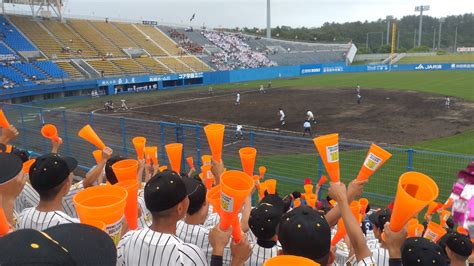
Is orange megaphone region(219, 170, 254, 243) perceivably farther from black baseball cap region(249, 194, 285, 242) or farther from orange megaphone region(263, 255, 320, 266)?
orange megaphone region(263, 255, 320, 266)

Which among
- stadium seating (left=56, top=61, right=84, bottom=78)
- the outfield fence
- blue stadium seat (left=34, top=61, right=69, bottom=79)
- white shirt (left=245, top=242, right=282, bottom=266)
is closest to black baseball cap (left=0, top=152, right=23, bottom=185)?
white shirt (left=245, top=242, right=282, bottom=266)

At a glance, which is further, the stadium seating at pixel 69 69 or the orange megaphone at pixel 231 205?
the stadium seating at pixel 69 69

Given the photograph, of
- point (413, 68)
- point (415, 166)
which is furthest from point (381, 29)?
point (415, 166)

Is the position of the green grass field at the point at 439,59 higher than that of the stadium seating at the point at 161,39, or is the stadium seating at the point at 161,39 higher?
the stadium seating at the point at 161,39

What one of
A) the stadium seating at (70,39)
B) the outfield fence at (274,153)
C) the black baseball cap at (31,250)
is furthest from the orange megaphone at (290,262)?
the stadium seating at (70,39)

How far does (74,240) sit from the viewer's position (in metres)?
1.48

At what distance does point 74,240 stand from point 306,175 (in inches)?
418

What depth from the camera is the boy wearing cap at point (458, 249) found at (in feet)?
11.0

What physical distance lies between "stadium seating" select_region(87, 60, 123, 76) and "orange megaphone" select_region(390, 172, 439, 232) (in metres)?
42.6

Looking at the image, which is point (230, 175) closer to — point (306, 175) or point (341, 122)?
point (306, 175)

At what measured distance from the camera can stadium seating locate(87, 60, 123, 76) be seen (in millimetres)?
42000

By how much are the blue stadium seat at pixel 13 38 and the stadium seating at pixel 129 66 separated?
906 centimetres

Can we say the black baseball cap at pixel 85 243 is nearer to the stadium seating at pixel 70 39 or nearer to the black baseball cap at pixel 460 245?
the black baseball cap at pixel 460 245

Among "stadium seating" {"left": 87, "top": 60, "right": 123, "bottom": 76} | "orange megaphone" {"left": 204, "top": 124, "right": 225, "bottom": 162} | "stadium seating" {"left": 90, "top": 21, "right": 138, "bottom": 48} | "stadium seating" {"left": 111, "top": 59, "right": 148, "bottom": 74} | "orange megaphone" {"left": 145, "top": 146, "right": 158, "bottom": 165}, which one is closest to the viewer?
"orange megaphone" {"left": 204, "top": 124, "right": 225, "bottom": 162}
